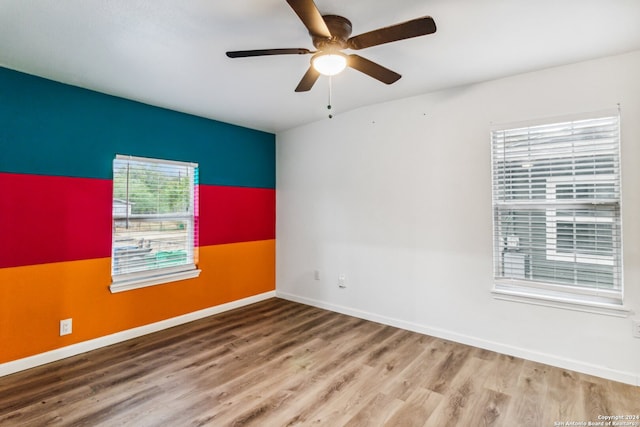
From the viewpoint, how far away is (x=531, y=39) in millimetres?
2193

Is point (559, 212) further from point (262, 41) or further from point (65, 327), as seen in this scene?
point (65, 327)

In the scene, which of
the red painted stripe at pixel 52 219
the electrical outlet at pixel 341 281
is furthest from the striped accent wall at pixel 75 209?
the electrical outlet at pixel 341 281

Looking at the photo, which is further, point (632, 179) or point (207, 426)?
point (632, 179)

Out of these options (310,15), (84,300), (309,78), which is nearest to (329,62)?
(309,78)

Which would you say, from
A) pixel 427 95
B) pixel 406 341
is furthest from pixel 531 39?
pixel 406 341

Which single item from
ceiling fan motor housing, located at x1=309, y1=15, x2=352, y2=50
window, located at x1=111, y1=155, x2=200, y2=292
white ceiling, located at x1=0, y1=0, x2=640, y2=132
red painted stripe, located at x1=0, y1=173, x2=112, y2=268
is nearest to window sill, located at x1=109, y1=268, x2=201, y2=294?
window, located at x1=111, y1=155, x2=200, y2=292

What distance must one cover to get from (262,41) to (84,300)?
2728 mm

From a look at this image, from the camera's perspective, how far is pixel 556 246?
2.66m

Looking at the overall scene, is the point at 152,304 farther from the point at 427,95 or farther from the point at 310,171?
the point at 427,95

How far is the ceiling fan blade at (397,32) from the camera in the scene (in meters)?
1.59

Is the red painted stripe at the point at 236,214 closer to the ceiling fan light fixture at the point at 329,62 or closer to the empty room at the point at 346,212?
the empty room at the point at 346,212

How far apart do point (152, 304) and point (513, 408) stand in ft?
10.8

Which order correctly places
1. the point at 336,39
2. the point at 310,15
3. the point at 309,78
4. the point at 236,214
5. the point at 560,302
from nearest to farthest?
the point at 310,15
the point at 336,39
the point at 309,78
the point at 560,302
the point at 236,214

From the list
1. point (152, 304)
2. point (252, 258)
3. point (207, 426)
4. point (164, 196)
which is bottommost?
point (207, 426)
